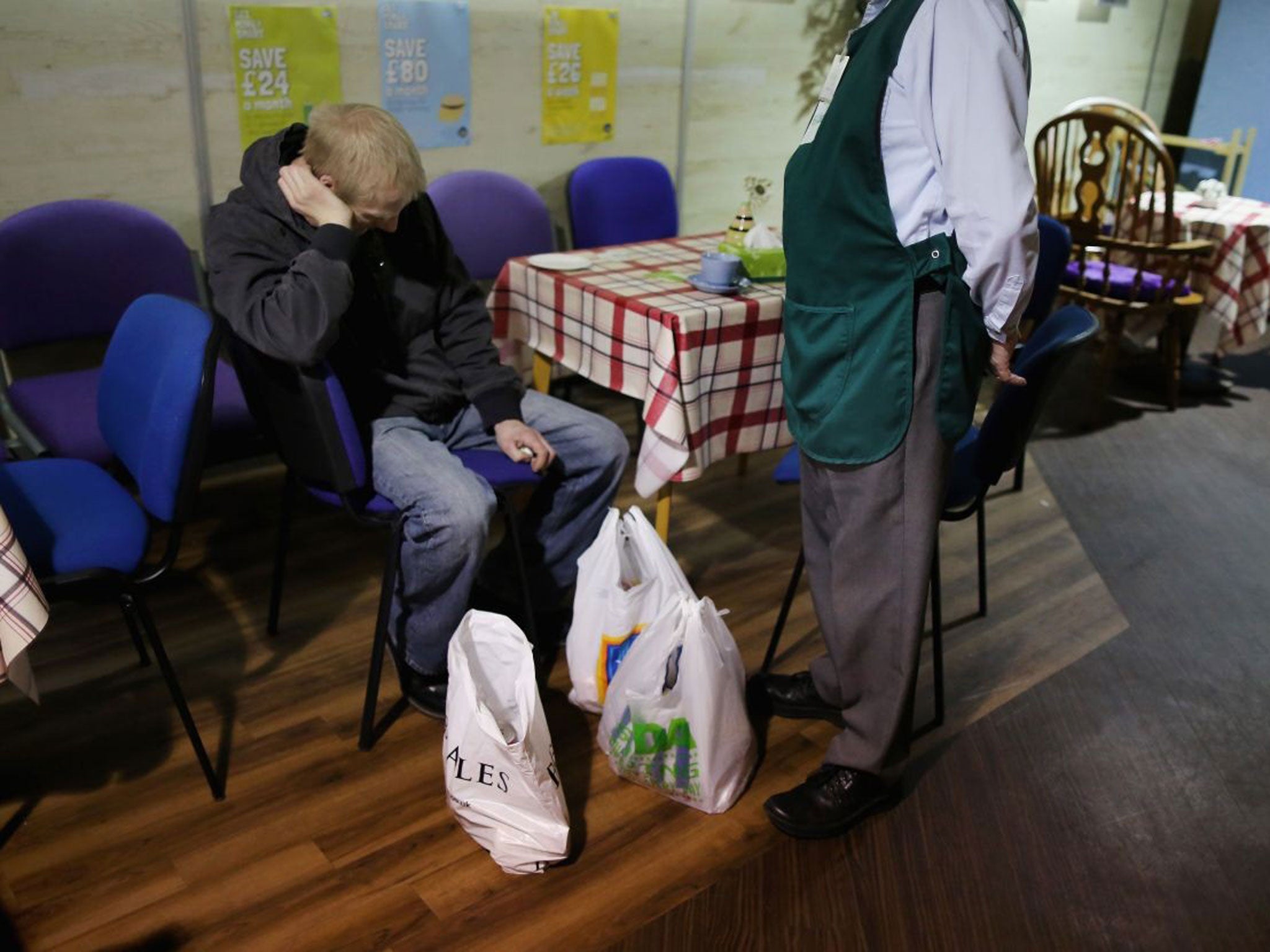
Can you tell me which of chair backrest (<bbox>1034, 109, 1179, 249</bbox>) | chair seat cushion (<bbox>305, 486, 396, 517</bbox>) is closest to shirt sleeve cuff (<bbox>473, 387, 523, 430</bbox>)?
chair seat cushion (<bbox>305, 486, 396, 517</bbox>)

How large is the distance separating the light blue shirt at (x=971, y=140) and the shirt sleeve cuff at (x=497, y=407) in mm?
870

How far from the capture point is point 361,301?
200 centimetres

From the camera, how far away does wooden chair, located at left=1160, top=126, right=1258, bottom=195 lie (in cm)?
474

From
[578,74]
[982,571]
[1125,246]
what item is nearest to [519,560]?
[982,571]

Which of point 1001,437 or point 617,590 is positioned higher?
point 1001,437

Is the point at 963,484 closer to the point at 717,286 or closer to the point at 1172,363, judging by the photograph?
the point at 717,286

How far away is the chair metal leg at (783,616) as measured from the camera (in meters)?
2.08

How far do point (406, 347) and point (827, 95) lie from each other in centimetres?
91

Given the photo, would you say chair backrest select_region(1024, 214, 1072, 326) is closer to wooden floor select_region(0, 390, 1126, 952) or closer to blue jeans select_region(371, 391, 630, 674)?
wooden floor select_region(0, 390, 1126, 952)

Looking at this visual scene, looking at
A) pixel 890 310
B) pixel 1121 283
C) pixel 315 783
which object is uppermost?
pixel 890 310

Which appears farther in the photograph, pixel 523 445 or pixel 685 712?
pixel 523 445

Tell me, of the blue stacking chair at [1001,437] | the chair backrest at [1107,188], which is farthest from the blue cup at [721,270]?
the chair backrest at [1107,188]

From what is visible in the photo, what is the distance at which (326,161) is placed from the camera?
181 cm

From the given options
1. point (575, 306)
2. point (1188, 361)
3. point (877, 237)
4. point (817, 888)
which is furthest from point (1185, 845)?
point (1188, 361)
